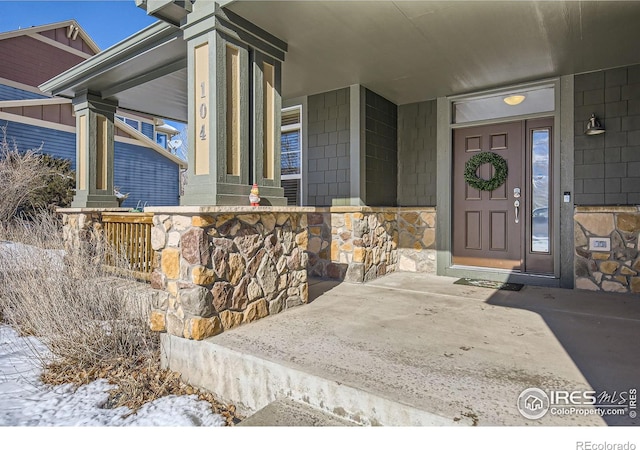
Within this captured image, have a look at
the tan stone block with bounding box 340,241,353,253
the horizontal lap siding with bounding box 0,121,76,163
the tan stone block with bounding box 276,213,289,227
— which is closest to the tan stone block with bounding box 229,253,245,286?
the tan stone block with bounding box 276,213,289,227

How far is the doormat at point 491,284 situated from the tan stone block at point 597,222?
0.96 metres

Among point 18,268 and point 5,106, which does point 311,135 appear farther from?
point 5,106

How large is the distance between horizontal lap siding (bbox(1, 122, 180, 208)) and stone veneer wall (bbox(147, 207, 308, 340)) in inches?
362

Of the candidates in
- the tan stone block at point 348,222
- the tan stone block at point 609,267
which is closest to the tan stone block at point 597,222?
→ the tan stone block at point 609,267

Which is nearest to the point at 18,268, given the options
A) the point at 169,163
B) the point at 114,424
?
the point at 114,424

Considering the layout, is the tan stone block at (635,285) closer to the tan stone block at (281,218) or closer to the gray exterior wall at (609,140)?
the gray exterior wall at (609,140)

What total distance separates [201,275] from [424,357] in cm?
160

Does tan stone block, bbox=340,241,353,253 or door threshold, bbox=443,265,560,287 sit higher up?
tan stone block, bbox=340,241,353,253

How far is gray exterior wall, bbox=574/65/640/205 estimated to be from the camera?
3.93 metres

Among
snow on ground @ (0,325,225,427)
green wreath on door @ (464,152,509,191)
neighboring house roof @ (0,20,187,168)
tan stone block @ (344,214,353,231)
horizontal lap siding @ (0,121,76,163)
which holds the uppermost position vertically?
neighboring house roof @ (0,20,187,168)

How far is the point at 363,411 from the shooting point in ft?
6.13

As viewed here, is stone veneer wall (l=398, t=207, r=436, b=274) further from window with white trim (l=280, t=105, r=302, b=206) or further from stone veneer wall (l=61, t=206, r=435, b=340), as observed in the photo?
stone veneer wall (l=61, t=206, r=435, b=340)

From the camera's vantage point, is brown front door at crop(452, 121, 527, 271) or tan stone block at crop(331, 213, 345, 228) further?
tan stone block at crop(331, 213, 345, 228)

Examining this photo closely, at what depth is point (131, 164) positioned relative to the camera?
39.1 feet
